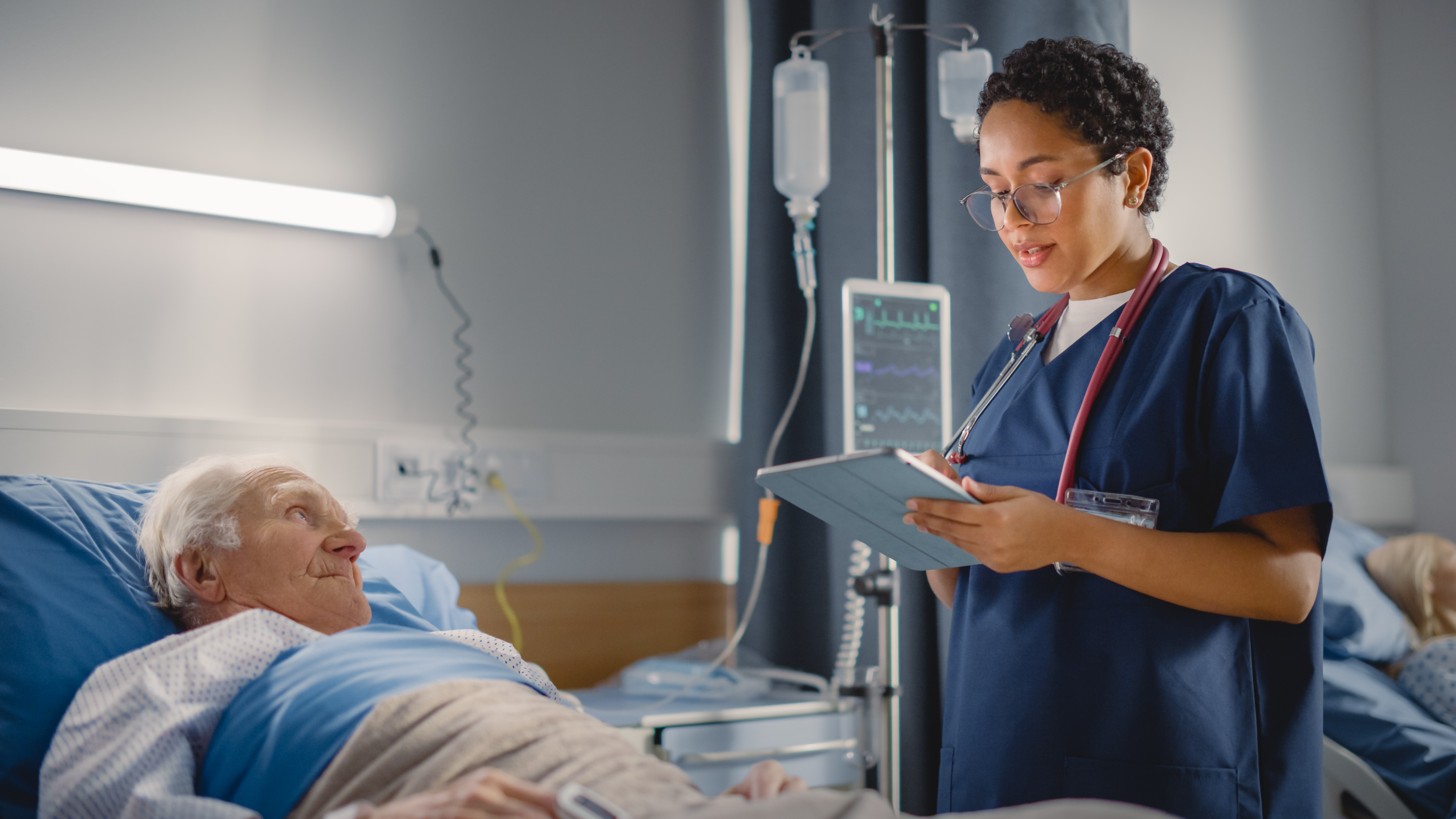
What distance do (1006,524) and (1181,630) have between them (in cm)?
26

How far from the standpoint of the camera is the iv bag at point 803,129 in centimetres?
198

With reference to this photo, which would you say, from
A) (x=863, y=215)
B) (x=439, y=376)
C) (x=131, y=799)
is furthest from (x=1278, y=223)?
(x=131, y=799)

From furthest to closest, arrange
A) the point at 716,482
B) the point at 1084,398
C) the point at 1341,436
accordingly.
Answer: the point at 1341,436 < the point at 716,482 < the point at 1084,398

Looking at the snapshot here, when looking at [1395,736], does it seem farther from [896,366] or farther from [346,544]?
[346,544]

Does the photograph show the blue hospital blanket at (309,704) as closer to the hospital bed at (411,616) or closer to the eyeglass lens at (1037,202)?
the hospital bed at (411,616)

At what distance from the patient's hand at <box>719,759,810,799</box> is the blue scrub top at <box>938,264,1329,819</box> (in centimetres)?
29

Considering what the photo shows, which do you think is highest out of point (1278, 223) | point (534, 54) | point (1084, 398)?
point (534, 54)

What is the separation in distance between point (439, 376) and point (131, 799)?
3.78 ft

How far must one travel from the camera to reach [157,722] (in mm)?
1105

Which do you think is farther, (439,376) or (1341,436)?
(1341,436)

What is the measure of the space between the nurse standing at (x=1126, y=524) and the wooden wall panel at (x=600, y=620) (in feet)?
3.35

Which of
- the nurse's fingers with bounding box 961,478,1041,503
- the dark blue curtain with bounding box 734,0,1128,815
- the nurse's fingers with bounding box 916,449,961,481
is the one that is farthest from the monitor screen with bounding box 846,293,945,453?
the nurse's fingers with bounding box 961,478,1041,503

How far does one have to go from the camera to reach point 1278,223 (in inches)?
112

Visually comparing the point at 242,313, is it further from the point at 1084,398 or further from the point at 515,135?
the point at 1084,398
